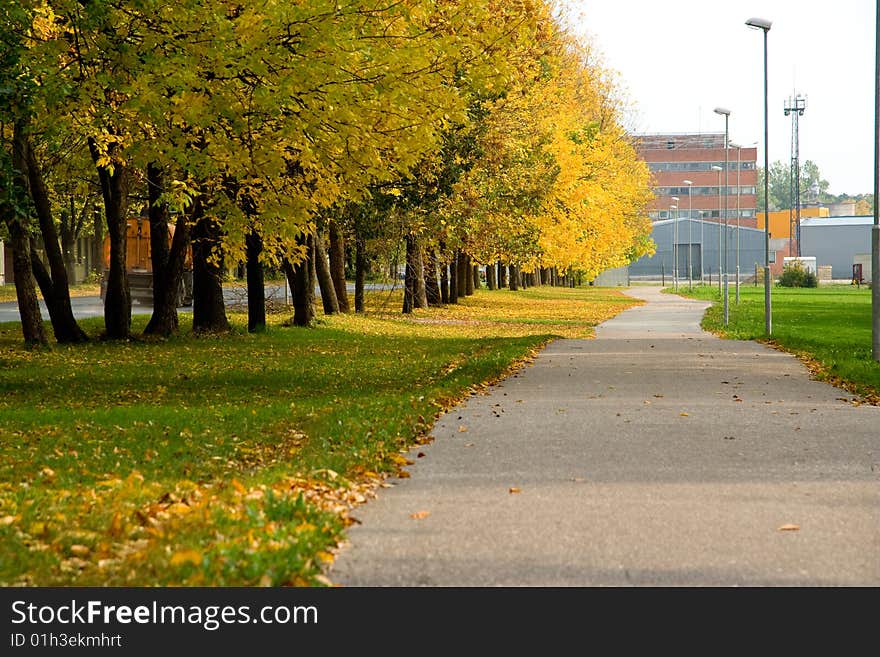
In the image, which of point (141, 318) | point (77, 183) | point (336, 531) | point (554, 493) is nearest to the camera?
point (336, 531)

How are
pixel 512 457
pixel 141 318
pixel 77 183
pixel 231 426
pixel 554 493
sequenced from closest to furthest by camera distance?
pixel 554 493, pixel 512 457, pixel 231 426, pixel 77 183, pixel 141 318

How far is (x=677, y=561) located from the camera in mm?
6496

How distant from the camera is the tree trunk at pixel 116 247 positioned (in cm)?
2453

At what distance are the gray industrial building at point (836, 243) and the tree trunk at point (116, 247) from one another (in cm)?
11551

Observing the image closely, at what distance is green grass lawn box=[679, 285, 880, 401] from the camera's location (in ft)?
59.5

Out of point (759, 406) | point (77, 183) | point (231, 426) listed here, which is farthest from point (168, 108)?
point (77, 183)

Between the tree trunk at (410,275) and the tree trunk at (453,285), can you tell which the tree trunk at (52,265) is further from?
the tree trunk at (453,285)

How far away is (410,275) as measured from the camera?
40500mm

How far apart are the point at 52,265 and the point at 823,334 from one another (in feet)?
55.7

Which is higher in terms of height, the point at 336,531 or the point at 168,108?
the point at 168,108

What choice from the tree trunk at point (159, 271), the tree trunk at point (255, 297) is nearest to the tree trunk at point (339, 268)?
the tree trunk at point (255, 297)
